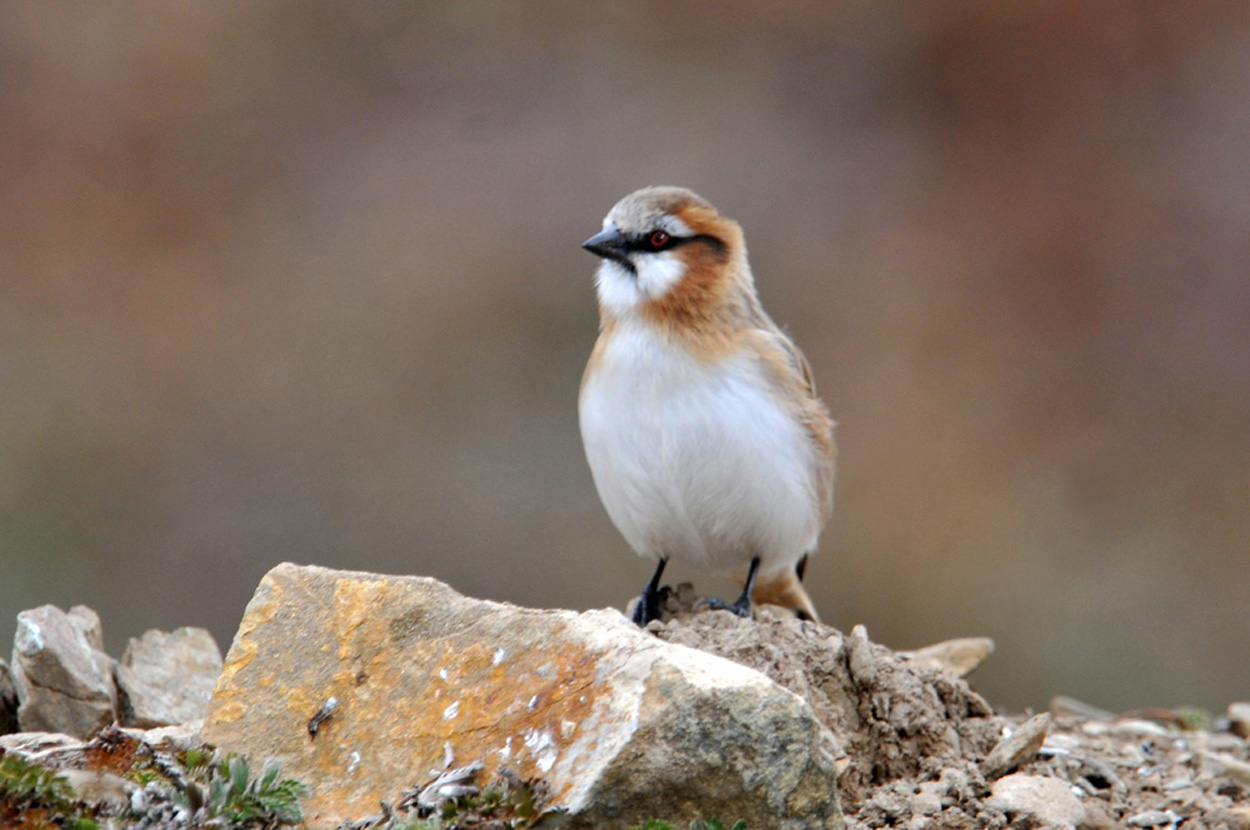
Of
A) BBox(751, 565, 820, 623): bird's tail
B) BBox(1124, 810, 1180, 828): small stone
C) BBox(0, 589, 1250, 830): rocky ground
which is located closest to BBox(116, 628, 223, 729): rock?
BBox(0, 589, 1250, 830): rocky ground

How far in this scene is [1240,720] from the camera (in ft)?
24.2

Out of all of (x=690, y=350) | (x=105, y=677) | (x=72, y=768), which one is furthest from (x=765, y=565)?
(x=72, y=768)

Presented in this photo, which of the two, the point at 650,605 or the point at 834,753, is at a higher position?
the point at 650,605

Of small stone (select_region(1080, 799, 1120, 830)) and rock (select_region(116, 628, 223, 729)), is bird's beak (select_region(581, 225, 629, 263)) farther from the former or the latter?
small stone (select_region(1080, 799, 1120, 830))

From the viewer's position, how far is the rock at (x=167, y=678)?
5.90m

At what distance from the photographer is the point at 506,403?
48.4 feet

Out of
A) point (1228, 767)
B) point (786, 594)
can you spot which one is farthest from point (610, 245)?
point (1228, 767)

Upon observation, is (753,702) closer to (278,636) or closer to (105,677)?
(278,636)

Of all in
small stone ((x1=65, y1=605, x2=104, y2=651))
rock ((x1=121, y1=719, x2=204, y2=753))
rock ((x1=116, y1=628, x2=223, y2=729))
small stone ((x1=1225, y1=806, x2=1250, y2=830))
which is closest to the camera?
rock ((x1=121, y1=719, x2=204, y2=753))

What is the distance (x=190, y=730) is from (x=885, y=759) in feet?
8.73

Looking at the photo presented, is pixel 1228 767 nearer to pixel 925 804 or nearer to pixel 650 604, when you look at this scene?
pixel 925 804

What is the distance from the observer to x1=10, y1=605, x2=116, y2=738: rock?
5508mm

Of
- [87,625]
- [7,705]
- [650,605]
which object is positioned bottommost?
[7,705]

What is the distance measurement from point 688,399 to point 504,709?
3060 millimetres
